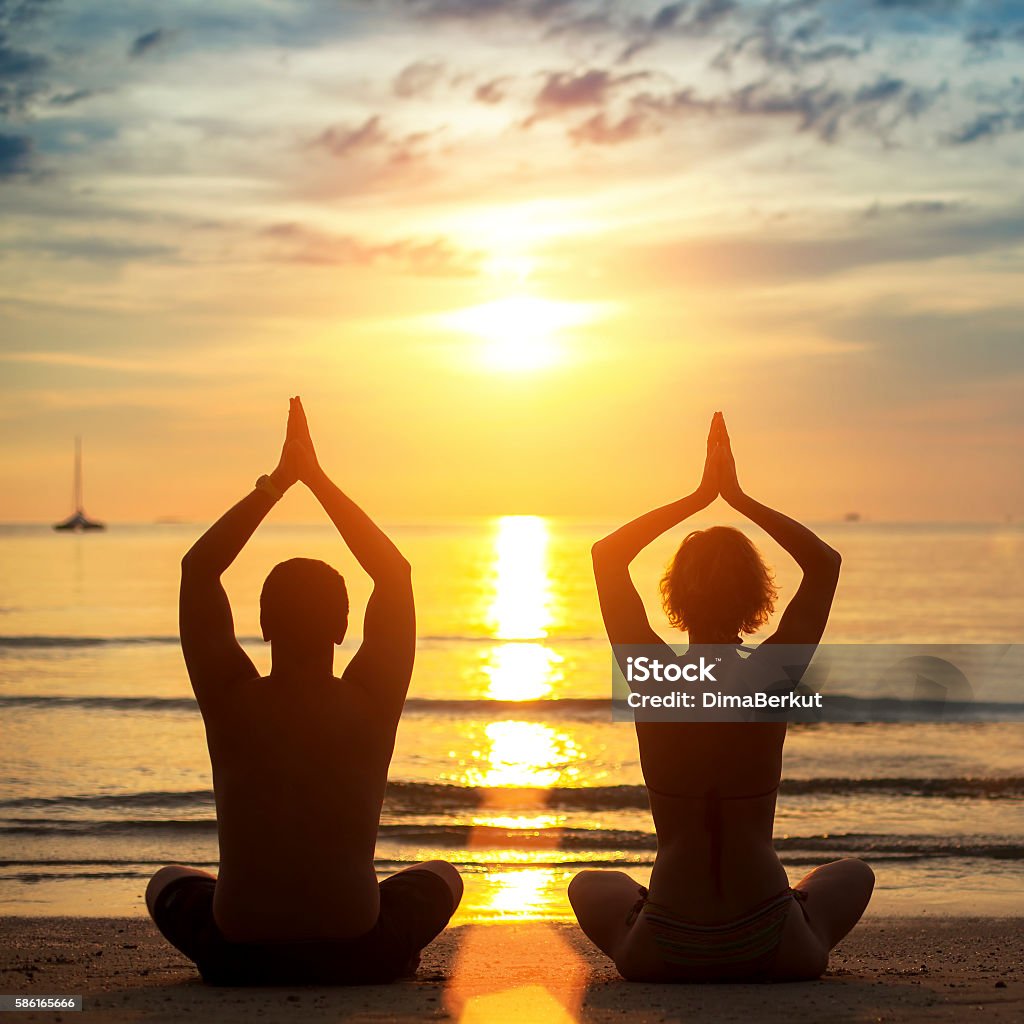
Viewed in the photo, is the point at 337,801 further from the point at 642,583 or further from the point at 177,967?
the point at 642,583

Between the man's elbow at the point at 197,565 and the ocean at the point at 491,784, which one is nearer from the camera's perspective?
the man's elbow at the point at 197,565

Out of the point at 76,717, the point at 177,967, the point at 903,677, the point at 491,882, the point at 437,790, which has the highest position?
the point at 177,967

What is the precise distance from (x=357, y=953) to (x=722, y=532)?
205cm

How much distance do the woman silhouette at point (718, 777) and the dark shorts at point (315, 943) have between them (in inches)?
31.0

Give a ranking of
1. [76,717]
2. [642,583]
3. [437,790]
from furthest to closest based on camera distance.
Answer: [642,583]
[76,717]
[437,790]

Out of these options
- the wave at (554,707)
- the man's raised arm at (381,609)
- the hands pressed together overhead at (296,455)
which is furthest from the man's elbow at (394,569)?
the wave at (554,707)

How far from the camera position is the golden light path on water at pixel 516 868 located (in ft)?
15.6

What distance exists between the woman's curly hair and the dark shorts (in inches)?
58.9

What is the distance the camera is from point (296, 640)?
13.4 ft

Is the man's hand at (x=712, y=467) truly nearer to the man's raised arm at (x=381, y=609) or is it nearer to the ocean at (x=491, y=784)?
the man's raised arm at (x=381, y=609)

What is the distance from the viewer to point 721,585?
4.07 metres

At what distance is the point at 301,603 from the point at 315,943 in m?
1.30

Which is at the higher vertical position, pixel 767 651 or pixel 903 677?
pixel 767 651

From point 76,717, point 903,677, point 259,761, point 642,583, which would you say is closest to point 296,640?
point 259,761
